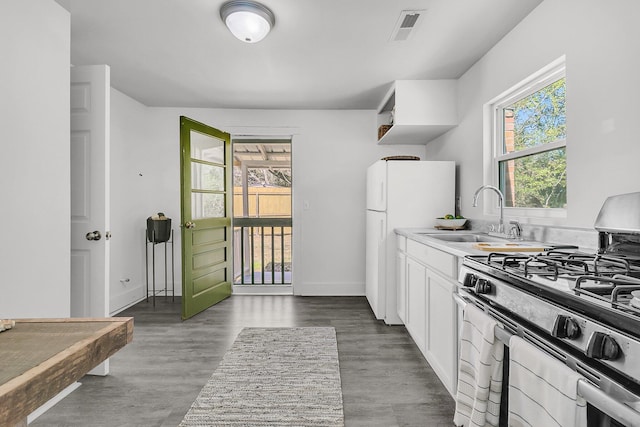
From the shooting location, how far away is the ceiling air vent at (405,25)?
2.29 metres

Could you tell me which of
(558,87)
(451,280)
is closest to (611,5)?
(558,87)

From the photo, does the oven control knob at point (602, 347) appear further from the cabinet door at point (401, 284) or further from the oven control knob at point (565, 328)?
the cabinet door at point (401, 284)

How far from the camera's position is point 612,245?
1.50 m

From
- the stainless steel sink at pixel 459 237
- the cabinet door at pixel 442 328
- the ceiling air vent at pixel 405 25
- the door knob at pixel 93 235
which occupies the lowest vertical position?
the cabinet door at pixel 442 328

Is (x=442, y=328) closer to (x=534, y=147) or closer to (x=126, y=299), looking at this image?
(x=534, y=147)

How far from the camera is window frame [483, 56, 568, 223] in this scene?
2.22m

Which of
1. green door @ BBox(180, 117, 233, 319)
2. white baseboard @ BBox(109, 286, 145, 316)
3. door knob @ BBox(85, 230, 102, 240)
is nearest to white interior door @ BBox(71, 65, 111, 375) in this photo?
door knob @ BBox(85, 230, 102, 240)

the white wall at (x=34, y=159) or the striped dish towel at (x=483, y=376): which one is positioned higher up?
the white wall at (x=34, y=159)

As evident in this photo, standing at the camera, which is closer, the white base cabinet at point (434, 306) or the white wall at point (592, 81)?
the white wall at point (592, 81)

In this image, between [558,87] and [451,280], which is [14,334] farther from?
[558,87]

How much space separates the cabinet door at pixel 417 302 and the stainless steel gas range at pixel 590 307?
0.88 meters

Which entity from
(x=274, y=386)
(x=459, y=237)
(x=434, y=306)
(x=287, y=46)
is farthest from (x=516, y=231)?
(x=287, y=46)

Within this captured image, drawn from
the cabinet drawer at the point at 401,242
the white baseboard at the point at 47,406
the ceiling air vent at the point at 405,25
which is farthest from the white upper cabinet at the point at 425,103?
the white baseboard at the point at 47,406

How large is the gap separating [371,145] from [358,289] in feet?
5.97
